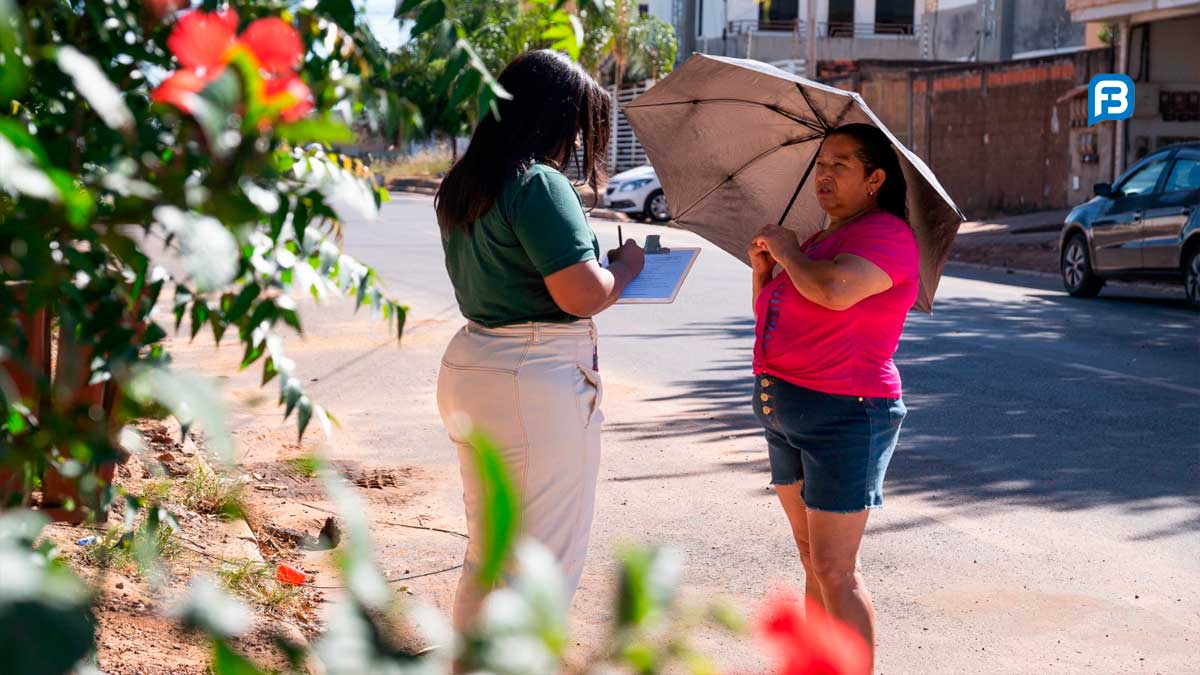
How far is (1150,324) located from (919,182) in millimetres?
10417

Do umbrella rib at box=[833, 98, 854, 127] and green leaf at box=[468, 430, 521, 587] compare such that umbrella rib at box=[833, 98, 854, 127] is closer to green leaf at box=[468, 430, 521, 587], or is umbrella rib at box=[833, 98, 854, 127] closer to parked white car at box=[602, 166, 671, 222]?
green leaf at box=[468, 430, 521, 587]

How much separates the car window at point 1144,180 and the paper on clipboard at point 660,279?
12.9m

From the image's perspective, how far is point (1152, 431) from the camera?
822cm

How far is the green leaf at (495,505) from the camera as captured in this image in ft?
2.68

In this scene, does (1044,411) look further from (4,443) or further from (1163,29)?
(1163,29)

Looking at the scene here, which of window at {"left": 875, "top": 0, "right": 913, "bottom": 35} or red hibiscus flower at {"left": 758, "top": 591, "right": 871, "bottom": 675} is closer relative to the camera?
red hibiscus flower at {"left": 758, "top": 591, "right": 871, "bottom": 675}

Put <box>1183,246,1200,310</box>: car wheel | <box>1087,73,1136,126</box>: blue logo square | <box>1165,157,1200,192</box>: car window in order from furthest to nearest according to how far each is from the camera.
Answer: <box>1087,73,1136,126</box>: blue logo square → <box>1165,157,1200,192</box>: car window → <box>1183,246,1200,310</box>: car wheel

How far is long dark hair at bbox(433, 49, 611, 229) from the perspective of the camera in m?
3.34

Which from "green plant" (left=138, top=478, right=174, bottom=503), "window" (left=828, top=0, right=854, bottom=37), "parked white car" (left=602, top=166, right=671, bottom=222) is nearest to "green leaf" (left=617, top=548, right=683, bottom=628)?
"green plant" (left=138, top=478, right=174, bottom=503)

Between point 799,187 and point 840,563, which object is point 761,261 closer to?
point 799,187

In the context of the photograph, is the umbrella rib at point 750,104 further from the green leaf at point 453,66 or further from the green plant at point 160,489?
the green plant at point 160,489

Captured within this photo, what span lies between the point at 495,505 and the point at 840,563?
2968 millimetres

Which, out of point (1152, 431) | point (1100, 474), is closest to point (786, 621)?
point (1100, 474)

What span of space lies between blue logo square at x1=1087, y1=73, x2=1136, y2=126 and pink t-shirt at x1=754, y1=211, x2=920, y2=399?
22976 millimetres
